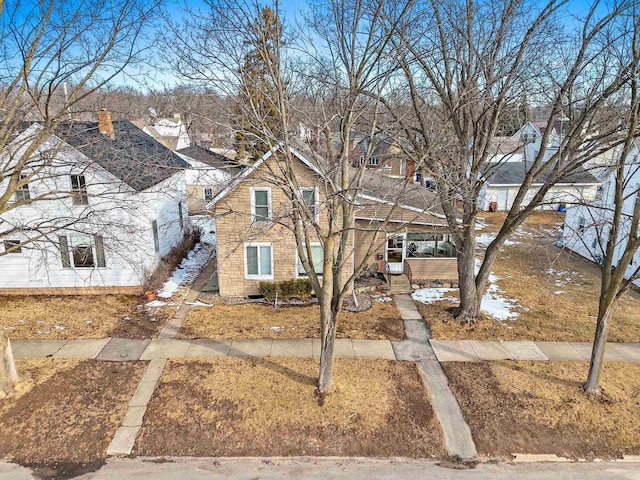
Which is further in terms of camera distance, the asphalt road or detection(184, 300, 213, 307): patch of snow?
detection(184, 300, 213, 307): patch of snow

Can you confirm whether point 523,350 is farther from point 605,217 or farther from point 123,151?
point 123,151

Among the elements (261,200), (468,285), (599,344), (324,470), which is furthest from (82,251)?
(599,344)

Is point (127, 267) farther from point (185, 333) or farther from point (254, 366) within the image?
point (254, 366)

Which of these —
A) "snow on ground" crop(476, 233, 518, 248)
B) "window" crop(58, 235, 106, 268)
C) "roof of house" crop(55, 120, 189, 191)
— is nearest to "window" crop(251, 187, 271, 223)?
"roof of house" crop(55, 120, 189, 191)

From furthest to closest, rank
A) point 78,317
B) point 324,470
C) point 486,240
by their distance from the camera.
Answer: point 486,240 → point 78,317 → point 324,470

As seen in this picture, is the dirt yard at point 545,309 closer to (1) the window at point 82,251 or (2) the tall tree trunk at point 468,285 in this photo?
(2) the tall tree trunk at point 468,285

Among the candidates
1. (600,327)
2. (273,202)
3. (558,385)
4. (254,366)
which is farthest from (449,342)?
(273,202)

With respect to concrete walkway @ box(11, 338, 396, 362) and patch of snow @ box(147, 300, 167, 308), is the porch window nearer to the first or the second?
concrete walkway @ box(11, 338, 396, 362)
